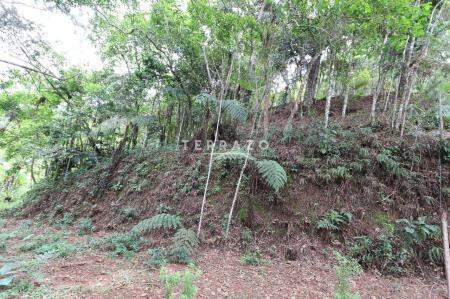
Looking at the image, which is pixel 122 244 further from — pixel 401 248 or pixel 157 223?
pixel 401 248

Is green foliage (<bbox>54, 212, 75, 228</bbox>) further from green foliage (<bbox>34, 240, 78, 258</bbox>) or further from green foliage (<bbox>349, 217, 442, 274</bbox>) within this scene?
green foliage (<bbox>349, 217, 442, 274</bbox>)

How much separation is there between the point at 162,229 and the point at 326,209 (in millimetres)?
3277

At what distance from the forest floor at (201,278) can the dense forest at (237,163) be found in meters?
0.03

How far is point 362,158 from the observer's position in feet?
17.9

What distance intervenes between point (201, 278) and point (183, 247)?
0.66 meters

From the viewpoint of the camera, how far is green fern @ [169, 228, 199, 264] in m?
3.95

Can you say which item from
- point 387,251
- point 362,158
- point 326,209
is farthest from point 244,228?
point 362,158

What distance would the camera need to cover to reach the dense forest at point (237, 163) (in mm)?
3939

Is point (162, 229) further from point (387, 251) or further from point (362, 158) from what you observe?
point (362, 158)

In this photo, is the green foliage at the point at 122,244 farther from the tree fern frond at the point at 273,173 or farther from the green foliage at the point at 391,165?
the green foliage at the point at 391,165

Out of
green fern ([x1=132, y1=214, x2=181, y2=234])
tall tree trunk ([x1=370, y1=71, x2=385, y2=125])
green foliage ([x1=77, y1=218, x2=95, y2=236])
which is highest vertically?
tall tree trunk ([x1=370, y1=71, x2=385, y2=125])

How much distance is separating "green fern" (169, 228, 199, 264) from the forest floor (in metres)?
0.16

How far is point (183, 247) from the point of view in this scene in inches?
159

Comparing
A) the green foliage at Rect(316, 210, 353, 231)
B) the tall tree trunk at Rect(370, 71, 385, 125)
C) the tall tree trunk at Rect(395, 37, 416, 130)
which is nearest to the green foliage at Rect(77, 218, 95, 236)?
the green foliage at Rect(316, 210, 353, 231)
